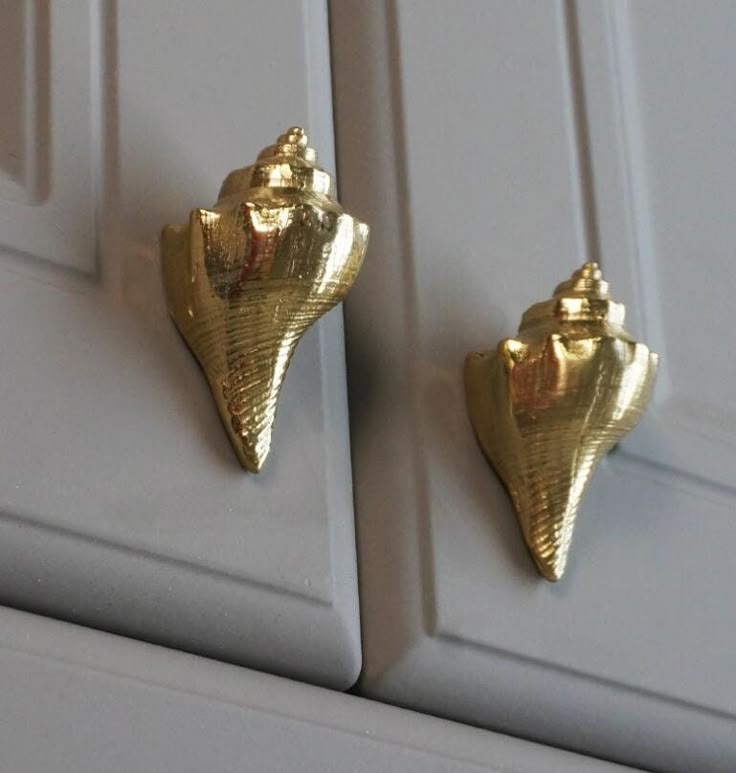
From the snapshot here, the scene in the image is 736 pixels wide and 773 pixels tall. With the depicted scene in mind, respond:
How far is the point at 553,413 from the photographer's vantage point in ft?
1.41

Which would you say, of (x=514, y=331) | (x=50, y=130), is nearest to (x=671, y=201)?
Result: (x=514, y=331)

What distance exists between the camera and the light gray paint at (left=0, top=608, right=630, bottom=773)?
338mm

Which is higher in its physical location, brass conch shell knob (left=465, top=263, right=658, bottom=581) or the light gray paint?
brass conch shell knob (left=465, top=263, right=658, bottom=581)

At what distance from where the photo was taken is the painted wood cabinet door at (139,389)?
0.36 meters

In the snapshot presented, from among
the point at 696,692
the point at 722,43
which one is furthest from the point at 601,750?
the point at 722,43

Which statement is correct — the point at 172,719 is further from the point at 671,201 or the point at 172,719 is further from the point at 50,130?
the point at 671,201

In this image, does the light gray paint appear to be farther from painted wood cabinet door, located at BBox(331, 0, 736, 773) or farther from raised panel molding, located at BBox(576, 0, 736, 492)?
raised panel molding, located at BBox(576, 0, 736, 492)

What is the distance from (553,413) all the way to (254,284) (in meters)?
0.09

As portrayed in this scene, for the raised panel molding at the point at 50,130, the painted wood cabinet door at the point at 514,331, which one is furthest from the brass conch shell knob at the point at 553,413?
the raised panel molding at the point at 50,130

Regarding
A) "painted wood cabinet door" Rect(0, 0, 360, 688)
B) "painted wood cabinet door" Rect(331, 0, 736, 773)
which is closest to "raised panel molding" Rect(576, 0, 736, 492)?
"painted wood cabinet door" Rect(331, 0, 736, 773)

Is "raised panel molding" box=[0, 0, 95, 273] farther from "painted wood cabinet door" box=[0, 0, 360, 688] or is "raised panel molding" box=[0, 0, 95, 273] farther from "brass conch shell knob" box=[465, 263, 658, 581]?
"brass conch shell knob" box=[465, 263, 658, 581]

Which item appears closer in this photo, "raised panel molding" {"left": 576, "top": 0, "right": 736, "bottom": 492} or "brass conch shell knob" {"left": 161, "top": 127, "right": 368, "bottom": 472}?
"brass conch shell knob" {"left": 161, "top": 127, "right": 368, "bottom": 472}

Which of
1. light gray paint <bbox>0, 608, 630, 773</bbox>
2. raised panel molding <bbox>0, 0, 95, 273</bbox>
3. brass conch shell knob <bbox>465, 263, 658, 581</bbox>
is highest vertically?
raised panel molding <bbox>0, 0, 95, 273</bbox>

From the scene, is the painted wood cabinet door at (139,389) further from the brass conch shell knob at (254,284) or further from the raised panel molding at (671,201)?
the raised panel molding at (671,201)
